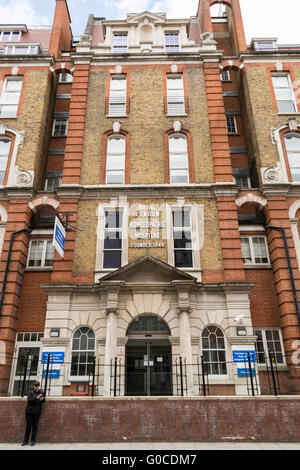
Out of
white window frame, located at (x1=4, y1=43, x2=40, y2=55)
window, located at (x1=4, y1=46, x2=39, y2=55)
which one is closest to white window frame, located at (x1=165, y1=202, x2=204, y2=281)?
window, located at (x1=4, y1=46, x2=39, y2=55)

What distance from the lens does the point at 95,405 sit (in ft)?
33.4

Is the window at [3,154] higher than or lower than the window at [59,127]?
lower

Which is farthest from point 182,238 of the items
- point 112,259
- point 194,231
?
point 112,259

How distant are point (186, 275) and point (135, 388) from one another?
522 centimetres

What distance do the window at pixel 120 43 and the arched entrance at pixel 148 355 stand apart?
1791 cm

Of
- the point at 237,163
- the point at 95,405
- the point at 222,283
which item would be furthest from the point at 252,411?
the point at 237,163

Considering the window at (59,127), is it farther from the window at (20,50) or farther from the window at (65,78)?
the window at (20,50)

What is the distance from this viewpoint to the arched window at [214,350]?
14.3 metres

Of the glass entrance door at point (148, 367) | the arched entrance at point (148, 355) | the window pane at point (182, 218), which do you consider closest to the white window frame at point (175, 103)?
the window pane at point (182, 218)

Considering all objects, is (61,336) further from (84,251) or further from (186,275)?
(186,275)

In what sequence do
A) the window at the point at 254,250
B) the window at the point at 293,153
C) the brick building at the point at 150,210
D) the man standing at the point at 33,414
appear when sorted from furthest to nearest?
the window at the point at 293,153
the window at the point at 254,250
the brick building at the point at 150,210
the man standing at the point at 33,414

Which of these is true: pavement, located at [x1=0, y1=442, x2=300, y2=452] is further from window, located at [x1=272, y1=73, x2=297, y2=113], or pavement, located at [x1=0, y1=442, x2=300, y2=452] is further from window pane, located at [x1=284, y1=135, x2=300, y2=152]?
window, located at [x1=272, y1=73, x2=297, y2=113]

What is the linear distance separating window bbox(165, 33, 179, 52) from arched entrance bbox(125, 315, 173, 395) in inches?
715

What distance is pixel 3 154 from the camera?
19156 millimetres
